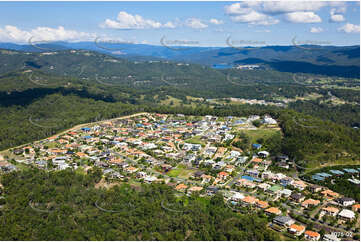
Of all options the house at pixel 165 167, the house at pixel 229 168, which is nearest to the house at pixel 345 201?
the house at pixel 229 168

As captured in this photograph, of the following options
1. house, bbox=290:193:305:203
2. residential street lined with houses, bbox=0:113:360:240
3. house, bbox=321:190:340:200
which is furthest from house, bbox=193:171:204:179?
house, bbox=321:190:340:200

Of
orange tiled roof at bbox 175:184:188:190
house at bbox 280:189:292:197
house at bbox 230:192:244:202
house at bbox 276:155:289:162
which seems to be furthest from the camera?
house at bbox 276:155:289:162

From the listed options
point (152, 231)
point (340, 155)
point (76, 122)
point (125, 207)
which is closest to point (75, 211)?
point (125, 207)

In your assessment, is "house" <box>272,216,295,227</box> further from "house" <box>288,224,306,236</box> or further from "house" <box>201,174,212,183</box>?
"house" <box>201,174,212,183</box>

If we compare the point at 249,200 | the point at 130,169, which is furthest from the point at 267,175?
the point at 130,169

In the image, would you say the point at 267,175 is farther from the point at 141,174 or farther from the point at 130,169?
the point at 130,169

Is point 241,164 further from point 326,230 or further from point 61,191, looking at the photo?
point 61,191

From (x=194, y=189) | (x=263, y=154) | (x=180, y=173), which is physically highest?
(x=263, y=154)
